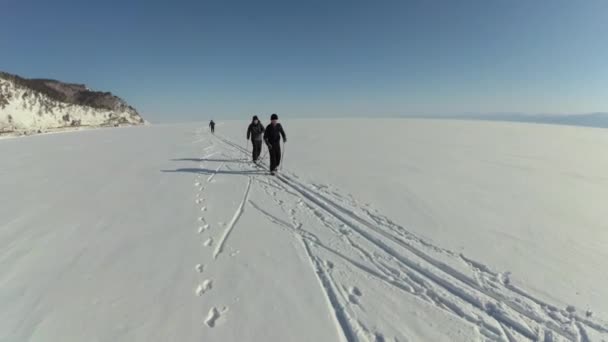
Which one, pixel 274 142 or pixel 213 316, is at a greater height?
pixel 274 142

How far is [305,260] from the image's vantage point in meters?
4.00

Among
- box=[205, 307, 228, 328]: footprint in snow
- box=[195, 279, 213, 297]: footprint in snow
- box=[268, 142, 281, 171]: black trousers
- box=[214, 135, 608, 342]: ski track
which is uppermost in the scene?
box=[268, 142, 281, 171]: black trousers

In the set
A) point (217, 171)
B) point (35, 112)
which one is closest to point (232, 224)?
point (217, 171)

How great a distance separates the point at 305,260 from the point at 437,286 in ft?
5.61

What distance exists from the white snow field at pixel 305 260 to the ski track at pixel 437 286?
0.02m

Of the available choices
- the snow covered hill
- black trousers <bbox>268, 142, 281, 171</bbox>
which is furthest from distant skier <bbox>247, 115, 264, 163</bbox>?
the snow covered hill

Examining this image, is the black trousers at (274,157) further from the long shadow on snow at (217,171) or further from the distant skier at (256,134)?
the distant skier at (256,134)

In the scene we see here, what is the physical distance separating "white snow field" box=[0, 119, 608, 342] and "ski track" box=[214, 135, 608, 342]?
21 mm

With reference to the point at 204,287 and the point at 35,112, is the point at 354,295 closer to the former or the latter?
the point at 204,287

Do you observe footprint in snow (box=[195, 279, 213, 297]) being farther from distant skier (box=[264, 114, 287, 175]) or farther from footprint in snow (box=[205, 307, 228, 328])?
distant skier (box=[264, 114, 287, 175])

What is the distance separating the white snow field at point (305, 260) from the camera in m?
2.80

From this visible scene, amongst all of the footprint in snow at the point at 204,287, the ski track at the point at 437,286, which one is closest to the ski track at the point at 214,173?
the ski track at the point at 437,286

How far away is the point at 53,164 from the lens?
11.6m

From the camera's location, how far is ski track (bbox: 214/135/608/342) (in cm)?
283
